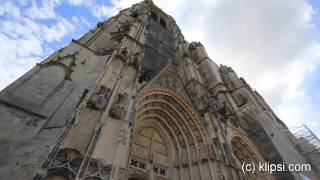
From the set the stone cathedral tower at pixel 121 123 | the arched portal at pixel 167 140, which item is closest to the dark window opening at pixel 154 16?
the stone cathedral tower at pixel 121 123

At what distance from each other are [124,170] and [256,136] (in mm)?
8764

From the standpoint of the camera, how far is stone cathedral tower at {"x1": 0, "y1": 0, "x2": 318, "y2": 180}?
452cm

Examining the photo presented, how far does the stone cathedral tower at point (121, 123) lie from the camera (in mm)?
4520

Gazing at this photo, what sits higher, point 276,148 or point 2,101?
point 276,148

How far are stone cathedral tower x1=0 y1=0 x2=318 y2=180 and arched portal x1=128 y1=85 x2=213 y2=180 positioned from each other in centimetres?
4

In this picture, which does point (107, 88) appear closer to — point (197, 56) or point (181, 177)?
point (181, 177)

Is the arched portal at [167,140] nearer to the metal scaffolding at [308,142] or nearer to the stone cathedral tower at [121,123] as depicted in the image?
the stone cathedral tower at [121,123]

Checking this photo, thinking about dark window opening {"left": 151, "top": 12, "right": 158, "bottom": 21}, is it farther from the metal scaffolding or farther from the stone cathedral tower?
the metal scaffolding

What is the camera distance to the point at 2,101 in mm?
4996

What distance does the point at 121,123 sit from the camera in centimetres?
599

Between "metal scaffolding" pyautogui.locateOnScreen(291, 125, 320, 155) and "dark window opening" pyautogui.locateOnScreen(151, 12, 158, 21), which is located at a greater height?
"dark window opening" pyautogui.locateOnScreen(151, 12, 158, 21)

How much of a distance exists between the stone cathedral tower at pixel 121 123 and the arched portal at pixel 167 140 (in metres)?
0.04

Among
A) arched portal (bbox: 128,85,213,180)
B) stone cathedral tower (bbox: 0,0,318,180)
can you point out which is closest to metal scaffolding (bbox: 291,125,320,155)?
stone cathedral tower (bbox: 0,0,318,180)

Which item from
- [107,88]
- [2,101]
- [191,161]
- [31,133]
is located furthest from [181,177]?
[2,101]
